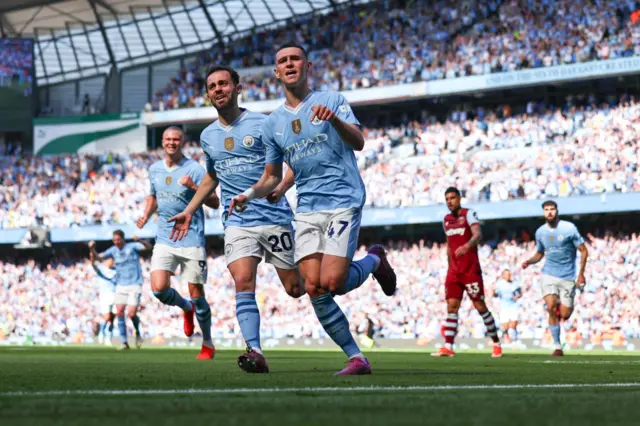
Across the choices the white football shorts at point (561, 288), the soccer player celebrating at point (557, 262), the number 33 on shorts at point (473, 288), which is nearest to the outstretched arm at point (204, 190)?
the number 33 on shorts at point (473, 288)

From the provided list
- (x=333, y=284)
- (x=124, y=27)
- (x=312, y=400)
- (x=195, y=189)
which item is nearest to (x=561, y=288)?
(x=195, y=189)

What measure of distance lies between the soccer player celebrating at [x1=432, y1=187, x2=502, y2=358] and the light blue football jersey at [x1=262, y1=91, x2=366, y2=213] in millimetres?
6711

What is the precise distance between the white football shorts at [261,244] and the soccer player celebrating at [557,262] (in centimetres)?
706

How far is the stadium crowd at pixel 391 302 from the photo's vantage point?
2645 cm

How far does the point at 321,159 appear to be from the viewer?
795 centimetres

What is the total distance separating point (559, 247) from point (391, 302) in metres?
15.2

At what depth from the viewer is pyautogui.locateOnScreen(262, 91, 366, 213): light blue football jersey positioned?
790 centimetres

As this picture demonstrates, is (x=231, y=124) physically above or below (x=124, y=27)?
below

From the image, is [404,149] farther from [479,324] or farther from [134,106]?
[134,106]

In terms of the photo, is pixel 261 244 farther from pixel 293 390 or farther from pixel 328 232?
pixel 293 390

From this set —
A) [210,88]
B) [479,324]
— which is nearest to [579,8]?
[479,324]

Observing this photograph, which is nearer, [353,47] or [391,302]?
[391,302]

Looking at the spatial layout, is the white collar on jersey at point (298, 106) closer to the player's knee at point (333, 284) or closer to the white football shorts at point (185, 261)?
the player's knee at point (333, 284)

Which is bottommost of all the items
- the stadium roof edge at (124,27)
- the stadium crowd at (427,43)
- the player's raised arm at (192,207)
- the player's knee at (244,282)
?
the player's knee at (244,282)
